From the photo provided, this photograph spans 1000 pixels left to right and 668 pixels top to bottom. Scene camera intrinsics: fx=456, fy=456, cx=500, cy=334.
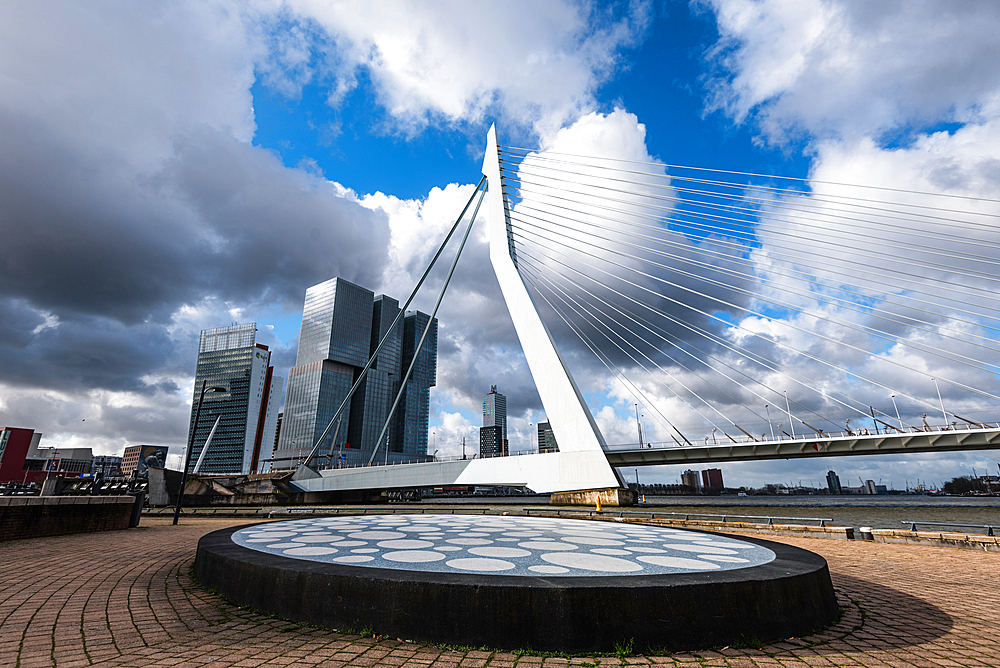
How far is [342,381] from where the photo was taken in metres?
128

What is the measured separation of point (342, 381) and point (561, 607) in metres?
133

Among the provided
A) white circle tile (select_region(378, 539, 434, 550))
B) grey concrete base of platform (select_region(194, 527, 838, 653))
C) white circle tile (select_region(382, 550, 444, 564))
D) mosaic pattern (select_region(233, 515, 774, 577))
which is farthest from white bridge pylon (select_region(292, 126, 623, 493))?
grey concrete base of platform (select_region(194, 527, 838, 653))

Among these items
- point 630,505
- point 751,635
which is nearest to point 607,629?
point 751,635

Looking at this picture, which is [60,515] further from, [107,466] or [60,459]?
[107,466]

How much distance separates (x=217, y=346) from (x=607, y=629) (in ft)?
526

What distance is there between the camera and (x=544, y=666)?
3.26 m

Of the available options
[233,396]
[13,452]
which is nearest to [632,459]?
[13,452]

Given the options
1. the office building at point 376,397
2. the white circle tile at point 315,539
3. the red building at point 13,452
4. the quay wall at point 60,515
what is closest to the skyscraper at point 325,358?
the office building at point 376,397

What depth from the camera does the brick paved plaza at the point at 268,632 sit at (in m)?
3.37

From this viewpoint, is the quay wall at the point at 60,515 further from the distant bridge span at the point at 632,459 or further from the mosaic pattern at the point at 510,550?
the distant bridge span at the point at 632,459

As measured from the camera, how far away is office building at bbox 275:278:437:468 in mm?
123125

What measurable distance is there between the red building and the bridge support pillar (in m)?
93.2

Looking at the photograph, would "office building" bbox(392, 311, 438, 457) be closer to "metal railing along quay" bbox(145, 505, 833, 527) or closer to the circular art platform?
"metal railing along quay" bbox(145, 505, 833, 527)

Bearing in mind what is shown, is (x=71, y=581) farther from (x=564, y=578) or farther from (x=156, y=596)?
(x=564, y=578)
